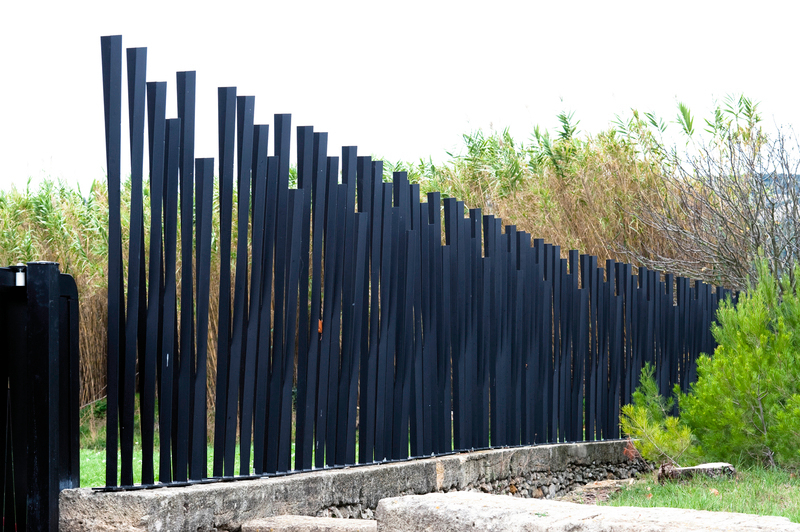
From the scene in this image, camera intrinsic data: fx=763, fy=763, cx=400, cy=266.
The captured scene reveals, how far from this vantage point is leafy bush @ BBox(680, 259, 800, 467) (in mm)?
6230

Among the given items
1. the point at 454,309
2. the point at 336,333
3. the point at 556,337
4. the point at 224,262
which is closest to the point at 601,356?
the point at 556,337

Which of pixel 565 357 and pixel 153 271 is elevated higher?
pixel 153 271

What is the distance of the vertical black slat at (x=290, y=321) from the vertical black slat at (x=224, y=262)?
1.21ft

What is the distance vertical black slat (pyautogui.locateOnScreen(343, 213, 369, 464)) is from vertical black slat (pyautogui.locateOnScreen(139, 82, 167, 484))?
54.2 inches

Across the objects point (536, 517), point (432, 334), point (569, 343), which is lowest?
point (536, 517)

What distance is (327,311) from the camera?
14.6 feet

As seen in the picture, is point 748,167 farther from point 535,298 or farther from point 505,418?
point 505,418

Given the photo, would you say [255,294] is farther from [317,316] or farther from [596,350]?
[596,350]

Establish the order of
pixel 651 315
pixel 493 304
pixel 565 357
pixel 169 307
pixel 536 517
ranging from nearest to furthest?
pixel 536 517 < pixel 169 307 < pixel 493 304 < pixel 565 357 < pixel 651 315

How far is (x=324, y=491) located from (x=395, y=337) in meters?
1.30

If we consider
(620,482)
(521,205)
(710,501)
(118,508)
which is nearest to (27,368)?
(118,508)

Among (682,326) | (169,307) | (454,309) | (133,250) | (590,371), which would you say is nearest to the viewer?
(133,250)

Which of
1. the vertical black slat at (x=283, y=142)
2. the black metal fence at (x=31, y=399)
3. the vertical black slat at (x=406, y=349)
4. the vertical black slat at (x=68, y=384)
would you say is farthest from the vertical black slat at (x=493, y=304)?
the black metal fence at (x=31, y=399)

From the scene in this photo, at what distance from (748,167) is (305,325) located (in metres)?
8.42
